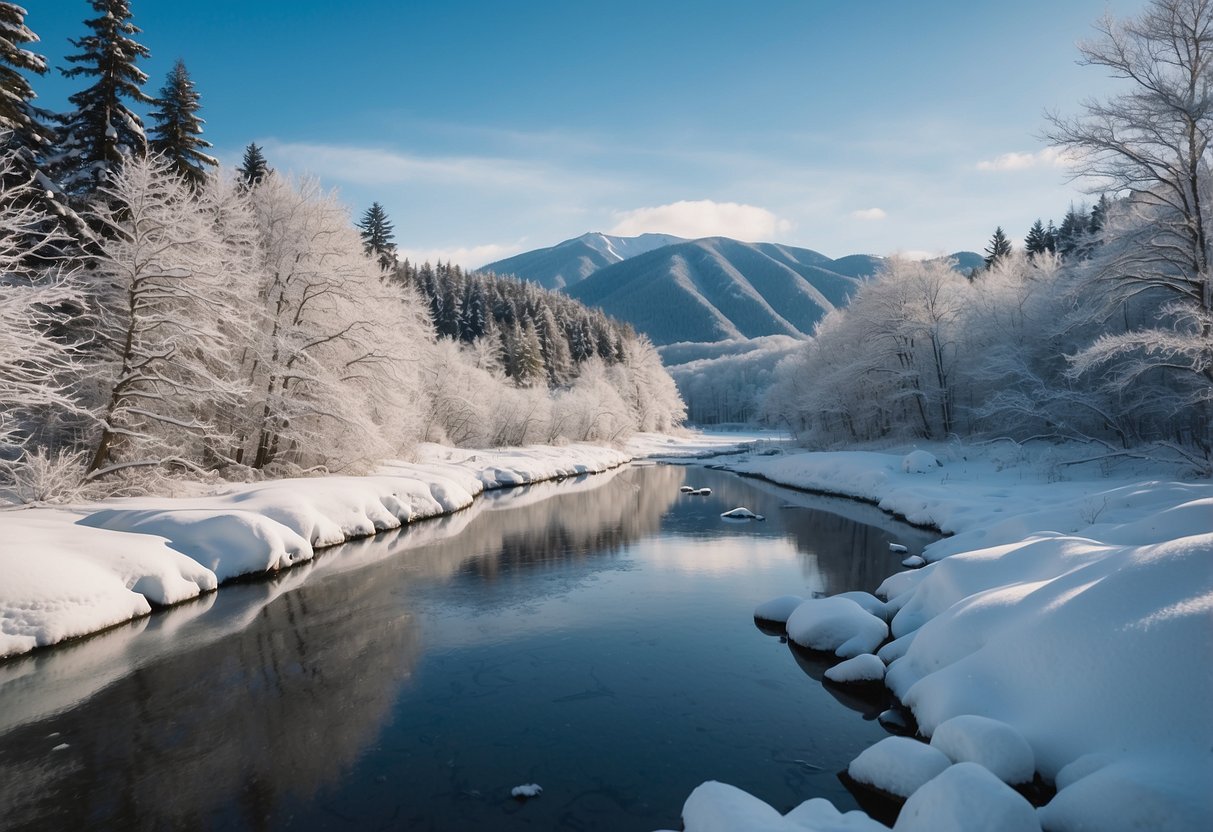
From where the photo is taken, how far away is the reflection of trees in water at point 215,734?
6.17 metres

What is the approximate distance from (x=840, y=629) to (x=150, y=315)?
17990 mm

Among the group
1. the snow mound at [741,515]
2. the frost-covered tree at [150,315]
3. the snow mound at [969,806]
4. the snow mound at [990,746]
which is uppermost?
the frost-covered tree at [150,315]

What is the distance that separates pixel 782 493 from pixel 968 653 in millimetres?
24081

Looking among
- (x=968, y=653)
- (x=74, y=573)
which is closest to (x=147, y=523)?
(x=74, y=573)

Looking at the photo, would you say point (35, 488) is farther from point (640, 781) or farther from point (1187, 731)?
point (1187, 731)

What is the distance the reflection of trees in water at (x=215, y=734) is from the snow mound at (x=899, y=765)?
568cm

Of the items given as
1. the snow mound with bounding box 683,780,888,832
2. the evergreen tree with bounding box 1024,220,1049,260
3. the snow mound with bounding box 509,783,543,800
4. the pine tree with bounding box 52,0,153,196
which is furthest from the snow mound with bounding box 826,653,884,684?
the evergreen tree with bounding box 1024,220,1049,260

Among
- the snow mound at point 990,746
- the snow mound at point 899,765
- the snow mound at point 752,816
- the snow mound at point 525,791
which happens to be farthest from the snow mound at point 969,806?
the snow mound at point 525,791

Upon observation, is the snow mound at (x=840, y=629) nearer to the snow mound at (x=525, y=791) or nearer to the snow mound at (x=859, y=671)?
the snow mound at (x=859, y=671)

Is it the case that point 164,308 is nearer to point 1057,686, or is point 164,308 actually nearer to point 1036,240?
point 1057,686

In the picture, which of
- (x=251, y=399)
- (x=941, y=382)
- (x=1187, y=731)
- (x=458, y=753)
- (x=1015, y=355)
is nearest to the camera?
(x=1187, y=731)

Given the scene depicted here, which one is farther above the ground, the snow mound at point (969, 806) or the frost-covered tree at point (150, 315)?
the frost-covered tree at point (150, 315)

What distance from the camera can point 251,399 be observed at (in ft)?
67.7

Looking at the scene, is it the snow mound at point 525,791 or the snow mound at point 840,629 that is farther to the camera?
the snow mound at point 840,629
